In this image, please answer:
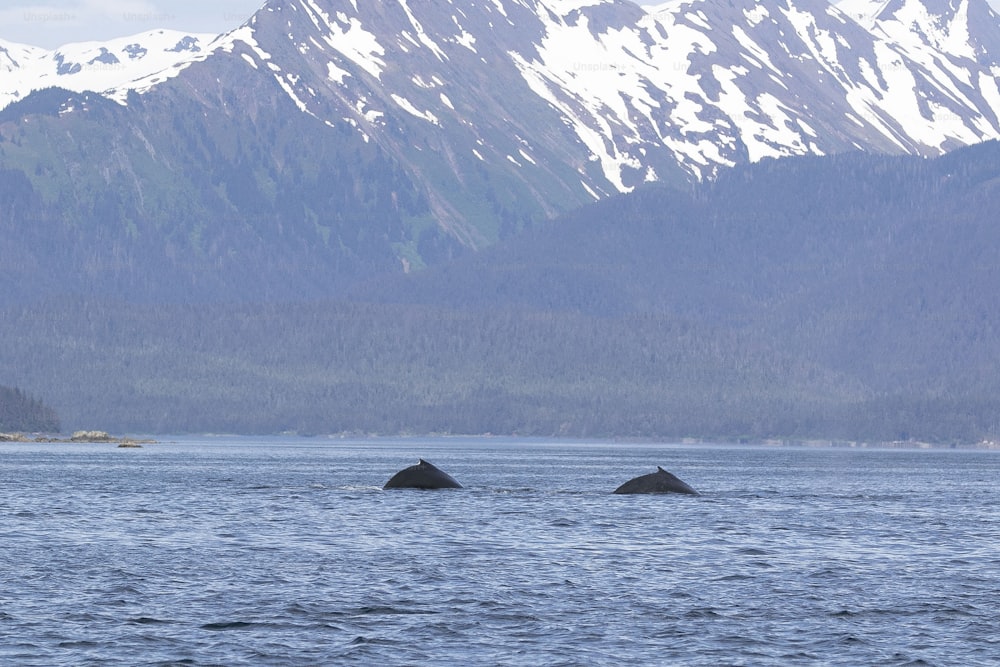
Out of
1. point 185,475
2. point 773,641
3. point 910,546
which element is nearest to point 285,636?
point 773,641

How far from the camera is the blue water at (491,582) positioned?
2359 inches

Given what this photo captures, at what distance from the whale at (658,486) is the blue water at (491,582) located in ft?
38.1

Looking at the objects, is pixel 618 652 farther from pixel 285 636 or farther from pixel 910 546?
pixel 910 546

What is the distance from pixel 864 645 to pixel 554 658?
9.98m

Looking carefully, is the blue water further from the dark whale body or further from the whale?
the dark whale body

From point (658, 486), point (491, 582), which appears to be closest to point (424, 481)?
point (658, 486)

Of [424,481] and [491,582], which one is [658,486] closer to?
[424,481]

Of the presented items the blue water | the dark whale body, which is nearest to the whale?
the blue water

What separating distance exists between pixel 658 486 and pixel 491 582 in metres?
63.6

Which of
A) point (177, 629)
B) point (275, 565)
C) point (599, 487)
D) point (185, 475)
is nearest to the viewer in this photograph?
point (177, 629)

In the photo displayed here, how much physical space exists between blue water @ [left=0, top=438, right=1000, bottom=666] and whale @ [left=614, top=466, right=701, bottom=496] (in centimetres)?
1162

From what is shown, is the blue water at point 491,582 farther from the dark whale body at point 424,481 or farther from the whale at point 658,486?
the dark whale body at point 424,481

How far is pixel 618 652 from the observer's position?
195ft

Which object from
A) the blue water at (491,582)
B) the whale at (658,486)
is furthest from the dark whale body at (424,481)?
the blue water at (491,582)
